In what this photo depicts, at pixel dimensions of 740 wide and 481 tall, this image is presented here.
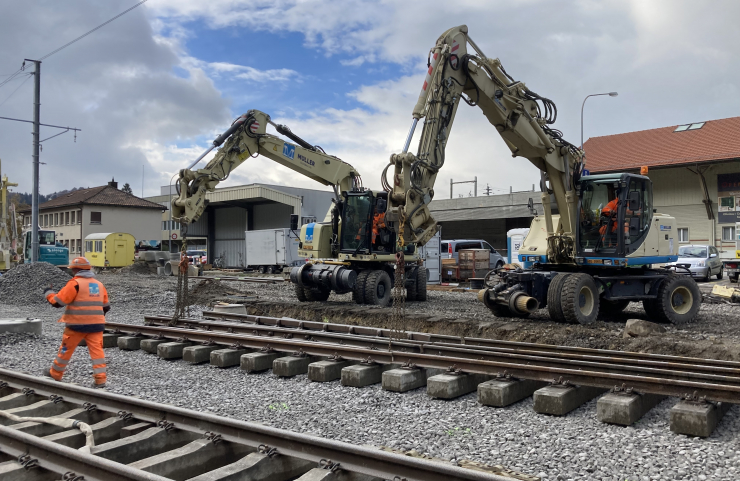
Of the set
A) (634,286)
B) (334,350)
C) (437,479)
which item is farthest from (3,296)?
(437,479)

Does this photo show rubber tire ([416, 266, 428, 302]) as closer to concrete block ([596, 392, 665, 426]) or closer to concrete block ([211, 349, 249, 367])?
concrete block ([211, 349, 249, 367])

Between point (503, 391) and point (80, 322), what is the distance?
494cm

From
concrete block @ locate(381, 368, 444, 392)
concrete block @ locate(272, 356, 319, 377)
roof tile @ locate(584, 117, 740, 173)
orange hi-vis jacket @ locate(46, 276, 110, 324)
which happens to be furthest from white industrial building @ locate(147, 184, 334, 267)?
concrete block @ locate(381, 368, 444, 392)

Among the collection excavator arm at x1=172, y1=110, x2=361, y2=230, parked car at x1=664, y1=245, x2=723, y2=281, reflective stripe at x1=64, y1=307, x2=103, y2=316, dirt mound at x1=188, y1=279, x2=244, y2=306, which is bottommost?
dirt mound at x1=188, y1=279, x2=244, y2=306

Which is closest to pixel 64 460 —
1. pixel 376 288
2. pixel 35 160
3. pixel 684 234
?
pixel 376 288

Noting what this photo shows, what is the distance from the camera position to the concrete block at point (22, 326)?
34.1 feet

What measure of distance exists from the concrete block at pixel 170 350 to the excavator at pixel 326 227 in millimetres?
5611

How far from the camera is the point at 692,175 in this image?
113 feet

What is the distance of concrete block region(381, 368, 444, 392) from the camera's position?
649cm

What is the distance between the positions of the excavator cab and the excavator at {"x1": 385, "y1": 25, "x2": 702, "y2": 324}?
0.02 meters

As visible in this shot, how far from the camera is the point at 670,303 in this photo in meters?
12.4

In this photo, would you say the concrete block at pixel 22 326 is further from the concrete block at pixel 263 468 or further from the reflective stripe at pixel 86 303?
the concrete block at pixel 263 468

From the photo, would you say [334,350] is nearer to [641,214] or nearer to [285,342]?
[285,342]

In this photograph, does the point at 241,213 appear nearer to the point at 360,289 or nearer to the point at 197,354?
the point at 360,289
